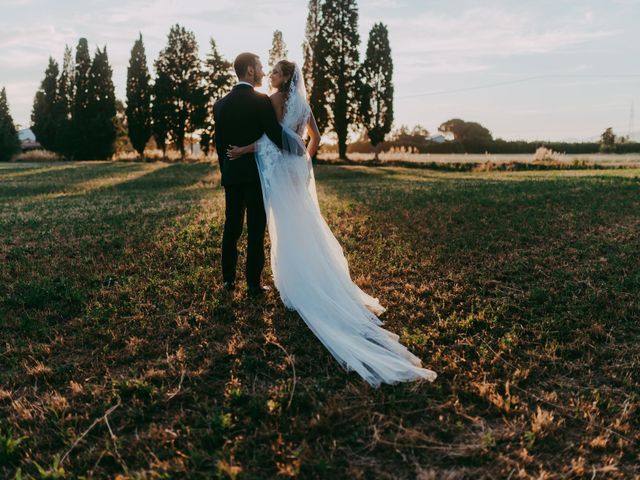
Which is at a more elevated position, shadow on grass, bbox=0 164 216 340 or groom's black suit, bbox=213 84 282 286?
groom's black suit, bbox=213 84 282 286

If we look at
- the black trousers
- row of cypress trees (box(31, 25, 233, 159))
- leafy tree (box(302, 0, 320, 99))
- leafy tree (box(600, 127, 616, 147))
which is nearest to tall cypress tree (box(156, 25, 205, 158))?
row of cypress trees (box(31, 25, 233, 159))

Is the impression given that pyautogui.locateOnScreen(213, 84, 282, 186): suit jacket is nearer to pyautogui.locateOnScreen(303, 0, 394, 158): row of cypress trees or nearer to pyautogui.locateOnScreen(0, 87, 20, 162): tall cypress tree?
pyautogui.locateOnScreen(303, 0, 394, 158): row of cypress trees

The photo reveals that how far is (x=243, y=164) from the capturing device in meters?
5.64

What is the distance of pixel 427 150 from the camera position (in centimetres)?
6256

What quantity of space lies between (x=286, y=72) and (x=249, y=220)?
167 centimetres

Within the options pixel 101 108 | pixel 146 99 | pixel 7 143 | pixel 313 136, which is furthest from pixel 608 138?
pixel 7 143

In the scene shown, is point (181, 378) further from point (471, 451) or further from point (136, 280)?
point (136, 280)

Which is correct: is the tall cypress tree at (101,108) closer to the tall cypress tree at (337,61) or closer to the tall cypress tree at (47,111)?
the tall cypress tree at (47,111)

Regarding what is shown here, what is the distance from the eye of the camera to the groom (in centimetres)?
542

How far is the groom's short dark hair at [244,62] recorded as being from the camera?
5.39 m

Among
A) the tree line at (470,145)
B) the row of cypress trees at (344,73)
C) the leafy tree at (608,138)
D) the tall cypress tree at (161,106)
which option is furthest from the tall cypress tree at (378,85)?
the leafy tree at (608,138)

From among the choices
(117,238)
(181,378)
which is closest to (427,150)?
(117,238)

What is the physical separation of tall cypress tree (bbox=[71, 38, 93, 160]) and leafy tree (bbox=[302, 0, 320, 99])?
24.0 m

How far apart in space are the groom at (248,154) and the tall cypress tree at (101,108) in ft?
173
